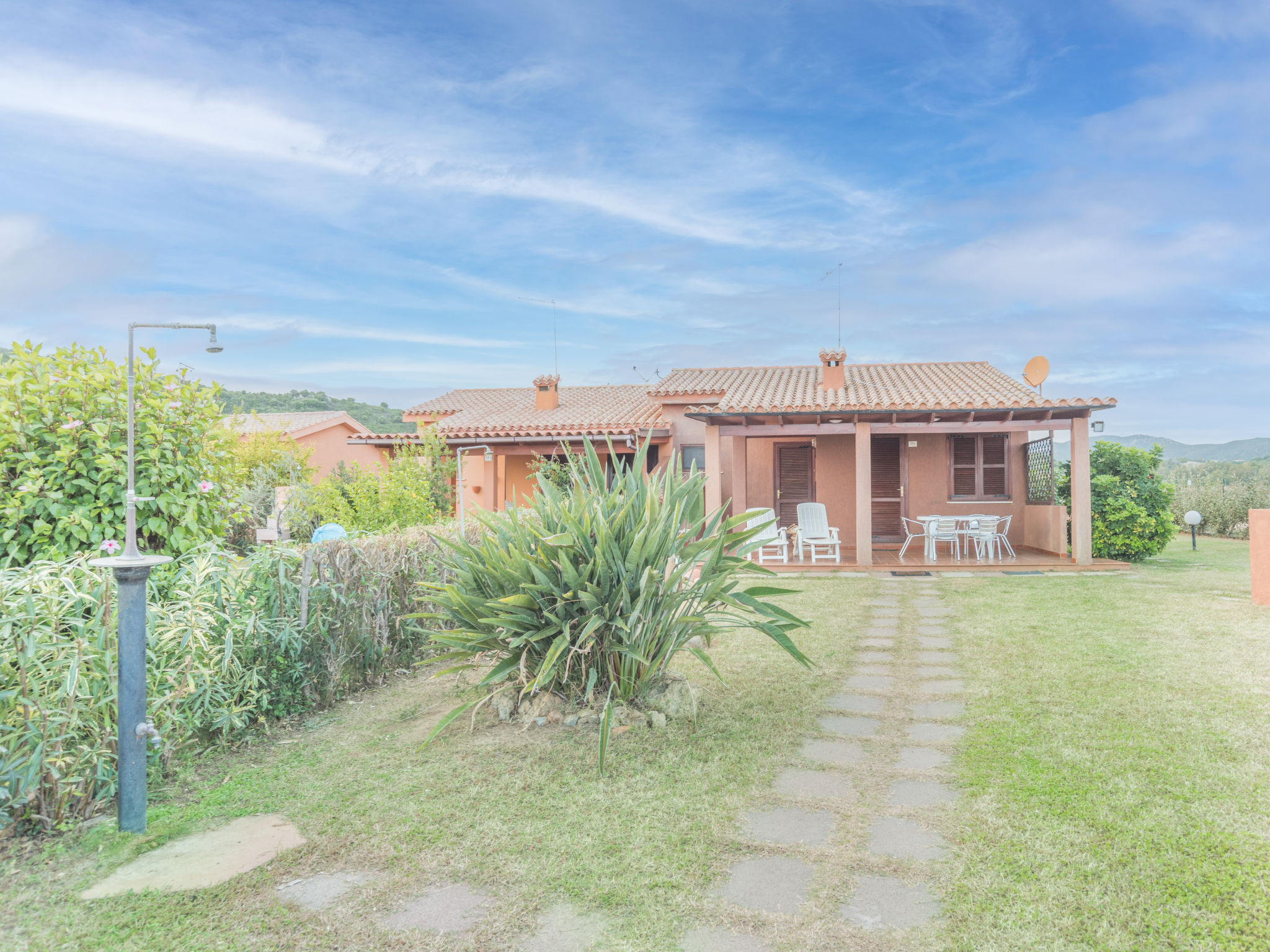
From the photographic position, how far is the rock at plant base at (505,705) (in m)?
4.79

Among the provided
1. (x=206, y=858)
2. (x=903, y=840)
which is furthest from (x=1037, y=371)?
(x=206, y=858)

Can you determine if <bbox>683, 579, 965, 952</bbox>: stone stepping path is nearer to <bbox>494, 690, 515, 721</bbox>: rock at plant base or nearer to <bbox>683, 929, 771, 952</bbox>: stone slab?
<bbox>683, 929, 771, 952</bbox>: stone slab

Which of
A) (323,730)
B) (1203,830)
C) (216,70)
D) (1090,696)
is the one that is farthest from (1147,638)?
(216,70)

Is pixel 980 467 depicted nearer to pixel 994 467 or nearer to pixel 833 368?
pixel 994 467

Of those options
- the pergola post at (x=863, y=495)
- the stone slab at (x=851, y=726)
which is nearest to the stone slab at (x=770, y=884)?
the stone slab at (x=851, y=726)

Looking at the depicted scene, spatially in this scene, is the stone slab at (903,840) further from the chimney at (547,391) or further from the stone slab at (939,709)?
the chimney at (547,391)

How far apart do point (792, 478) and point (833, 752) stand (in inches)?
474

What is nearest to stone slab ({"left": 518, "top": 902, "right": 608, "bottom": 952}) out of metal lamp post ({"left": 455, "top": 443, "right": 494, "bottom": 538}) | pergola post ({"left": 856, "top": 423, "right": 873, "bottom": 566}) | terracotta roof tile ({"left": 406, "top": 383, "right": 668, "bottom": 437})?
metal lamp post ({"left": 455, "top": 443, "right": 494, "bottom": 538})

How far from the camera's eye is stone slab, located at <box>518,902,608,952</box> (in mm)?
2352

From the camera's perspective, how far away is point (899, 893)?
8.73 ft

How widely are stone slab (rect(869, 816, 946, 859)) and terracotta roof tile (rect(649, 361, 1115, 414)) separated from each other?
366 inches

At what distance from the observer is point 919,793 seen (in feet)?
11.7

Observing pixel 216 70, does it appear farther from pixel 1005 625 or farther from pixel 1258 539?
pixel 1258 539

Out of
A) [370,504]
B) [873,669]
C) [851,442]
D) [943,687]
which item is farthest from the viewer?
[851,442]
